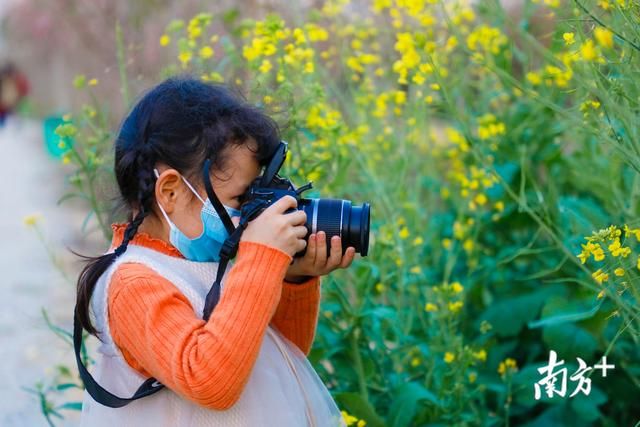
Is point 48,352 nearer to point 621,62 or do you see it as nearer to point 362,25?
point 362,25

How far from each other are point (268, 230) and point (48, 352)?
2.72m

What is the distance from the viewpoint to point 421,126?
3.22 meters

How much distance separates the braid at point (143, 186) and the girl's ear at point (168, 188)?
2 centimetres

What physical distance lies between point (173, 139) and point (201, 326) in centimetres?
34

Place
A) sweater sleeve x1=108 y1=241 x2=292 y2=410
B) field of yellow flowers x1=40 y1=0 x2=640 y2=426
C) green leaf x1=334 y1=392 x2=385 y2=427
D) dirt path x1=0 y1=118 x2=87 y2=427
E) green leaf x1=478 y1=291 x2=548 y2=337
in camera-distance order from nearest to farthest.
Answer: sweater sleeve x1=108 y1=241 x2=292 y2=410, field of yellow flowers x1=40 y1=0 x2=640 y2=426, green leaf x1=334 y1=392 x2=385 y2=427, green leaf x1=478 y1=291 x2=548 y2=337, dirt path x1=0 y1=118 x2=87 y2=427

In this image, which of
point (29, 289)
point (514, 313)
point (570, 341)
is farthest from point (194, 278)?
point (29, 289)

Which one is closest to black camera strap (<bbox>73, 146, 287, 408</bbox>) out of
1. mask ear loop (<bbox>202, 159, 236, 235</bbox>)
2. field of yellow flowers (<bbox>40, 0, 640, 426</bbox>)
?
mask ear loop (<bbox>202, 159, 236, 235</bbox>)

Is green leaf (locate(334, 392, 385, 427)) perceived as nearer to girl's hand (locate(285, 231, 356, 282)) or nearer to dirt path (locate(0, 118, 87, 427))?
girl's hand (locate(285, 231, 356, 282))

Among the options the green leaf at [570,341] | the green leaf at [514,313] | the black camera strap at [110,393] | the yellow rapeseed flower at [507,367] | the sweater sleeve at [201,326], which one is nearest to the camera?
the sweater sleeve at [201,326]

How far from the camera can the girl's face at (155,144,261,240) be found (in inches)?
68.4

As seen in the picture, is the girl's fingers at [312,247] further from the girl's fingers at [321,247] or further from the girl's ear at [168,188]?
the girl's ear at [168,188]

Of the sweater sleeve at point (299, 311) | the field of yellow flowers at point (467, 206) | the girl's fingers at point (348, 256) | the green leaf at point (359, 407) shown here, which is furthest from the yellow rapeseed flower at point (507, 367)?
the girl's fingers at point (348, 256)

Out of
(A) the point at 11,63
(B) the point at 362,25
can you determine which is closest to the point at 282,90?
(B) the point at 362,25

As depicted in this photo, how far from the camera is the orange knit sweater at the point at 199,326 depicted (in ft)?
5.16
